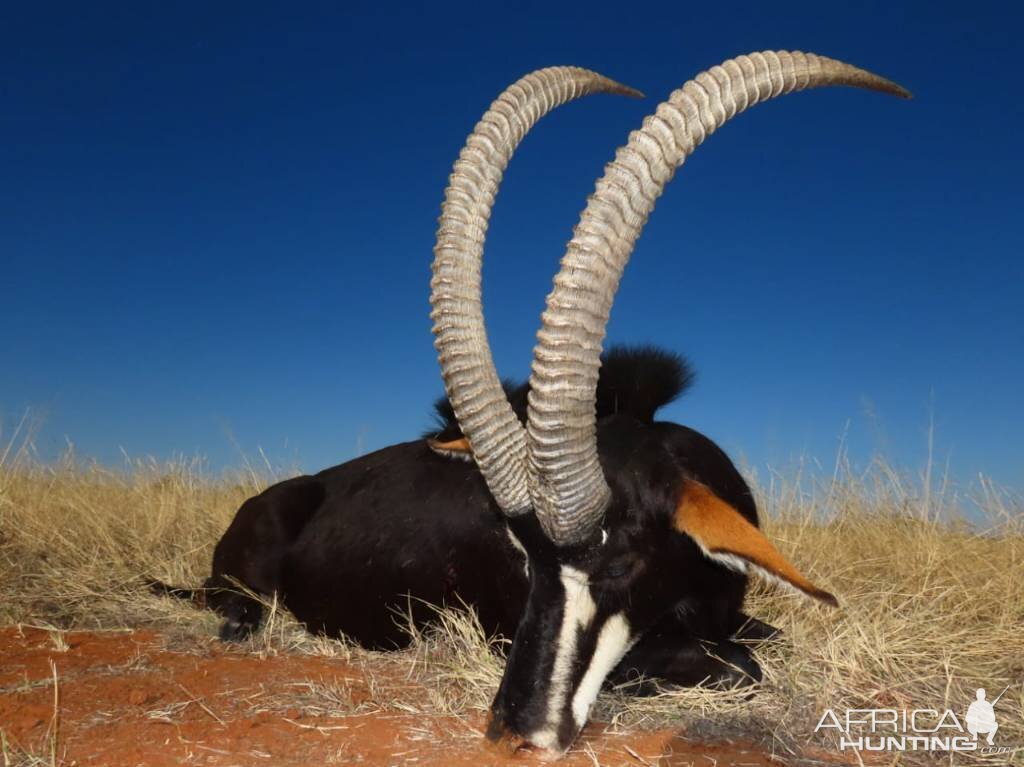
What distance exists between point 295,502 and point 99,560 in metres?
2.51

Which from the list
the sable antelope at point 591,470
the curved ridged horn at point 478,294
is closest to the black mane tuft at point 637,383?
the sable antelope at point 591,470

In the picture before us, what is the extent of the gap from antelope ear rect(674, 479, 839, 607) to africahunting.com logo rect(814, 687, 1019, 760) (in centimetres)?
122

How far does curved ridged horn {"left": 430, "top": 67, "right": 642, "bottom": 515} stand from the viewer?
3.73 meters

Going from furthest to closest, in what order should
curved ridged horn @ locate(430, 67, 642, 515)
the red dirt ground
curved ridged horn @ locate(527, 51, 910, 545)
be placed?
curved ridged horn @ locate(430, 67, 642, 515) → the red dirt ground → curved ridged horn @ locate(527, 51, 910, 545)

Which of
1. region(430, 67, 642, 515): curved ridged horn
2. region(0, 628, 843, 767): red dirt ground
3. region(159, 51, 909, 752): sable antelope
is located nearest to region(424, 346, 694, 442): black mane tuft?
region(159, 51, 909, 752): sable antelope

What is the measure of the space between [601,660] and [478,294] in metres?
1.68

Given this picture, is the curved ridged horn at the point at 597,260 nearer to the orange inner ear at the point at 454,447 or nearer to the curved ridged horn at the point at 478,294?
the curved ridged horn at the point at 478,294

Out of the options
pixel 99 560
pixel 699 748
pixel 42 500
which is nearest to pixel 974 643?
pixel 699 748

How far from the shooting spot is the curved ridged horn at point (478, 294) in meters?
3.73

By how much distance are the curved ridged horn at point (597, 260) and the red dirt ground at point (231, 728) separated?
100cm

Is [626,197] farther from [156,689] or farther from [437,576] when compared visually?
[156,689]

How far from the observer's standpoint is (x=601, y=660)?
3.57m

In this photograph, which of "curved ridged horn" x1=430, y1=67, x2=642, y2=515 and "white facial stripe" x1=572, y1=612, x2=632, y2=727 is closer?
"white facial stripe" x1=572, y1=612, x2=632, y2=727

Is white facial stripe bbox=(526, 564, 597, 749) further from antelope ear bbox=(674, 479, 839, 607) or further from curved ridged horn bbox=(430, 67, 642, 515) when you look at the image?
antelope ear bbox=(674, 479, 839, 607)
